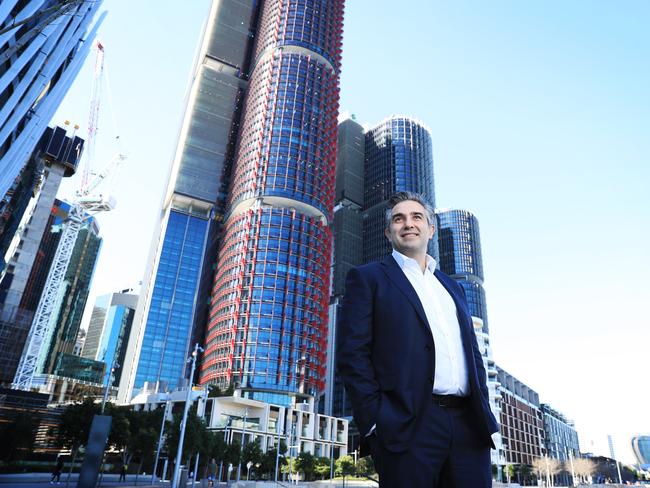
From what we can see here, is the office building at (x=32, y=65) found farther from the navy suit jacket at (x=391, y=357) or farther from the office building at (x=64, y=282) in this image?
the office building at (x=64, y=282)

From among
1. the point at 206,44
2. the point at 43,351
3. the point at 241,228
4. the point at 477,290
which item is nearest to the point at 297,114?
the point at 241,228

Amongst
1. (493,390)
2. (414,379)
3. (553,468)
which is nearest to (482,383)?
(414,379)

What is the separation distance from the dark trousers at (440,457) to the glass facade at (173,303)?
12464 cm

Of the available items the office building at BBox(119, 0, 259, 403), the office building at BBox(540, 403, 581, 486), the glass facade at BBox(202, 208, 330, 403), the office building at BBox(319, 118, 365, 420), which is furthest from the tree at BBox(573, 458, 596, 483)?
the office building at BBox(119, 0, 259, 403)

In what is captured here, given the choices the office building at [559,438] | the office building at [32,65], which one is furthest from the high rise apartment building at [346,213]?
the office building at [32,65]

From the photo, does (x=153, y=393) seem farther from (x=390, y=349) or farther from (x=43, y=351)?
(x=390, y=349)

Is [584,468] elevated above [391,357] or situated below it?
above

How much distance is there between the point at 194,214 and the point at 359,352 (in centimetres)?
14219

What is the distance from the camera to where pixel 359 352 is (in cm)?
387

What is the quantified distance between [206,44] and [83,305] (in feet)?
346

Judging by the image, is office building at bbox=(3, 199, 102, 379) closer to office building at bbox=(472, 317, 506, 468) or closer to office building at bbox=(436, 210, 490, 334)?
office building at bbox=(472, 317, 506, 468)

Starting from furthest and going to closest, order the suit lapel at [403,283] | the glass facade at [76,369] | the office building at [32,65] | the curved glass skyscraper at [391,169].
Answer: the curved glass skyscraper at [391,169] → the glass facade at [76,369] → the office building at [32,65] → the suit lapel at [403,283]

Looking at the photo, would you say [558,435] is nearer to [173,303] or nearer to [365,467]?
[365,467]

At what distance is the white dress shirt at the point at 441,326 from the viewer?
12.5 ft
